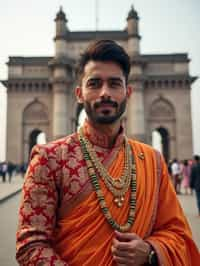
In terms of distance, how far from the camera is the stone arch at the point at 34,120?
96.7 feet

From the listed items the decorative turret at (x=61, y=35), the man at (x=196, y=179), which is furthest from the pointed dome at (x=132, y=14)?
the man at (x=196, y=179)

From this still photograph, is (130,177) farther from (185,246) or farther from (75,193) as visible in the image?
(185,246)

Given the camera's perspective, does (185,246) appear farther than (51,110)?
A: No

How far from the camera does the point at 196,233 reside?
19.7ft

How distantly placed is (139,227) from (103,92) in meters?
0.77

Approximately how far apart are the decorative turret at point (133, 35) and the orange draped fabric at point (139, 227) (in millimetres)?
28622

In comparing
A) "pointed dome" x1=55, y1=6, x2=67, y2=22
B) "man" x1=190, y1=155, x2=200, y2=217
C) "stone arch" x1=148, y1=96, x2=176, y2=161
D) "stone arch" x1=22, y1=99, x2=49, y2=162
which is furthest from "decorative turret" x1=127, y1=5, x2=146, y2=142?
"man" x1=190, y1=155, x2=200, y2=217

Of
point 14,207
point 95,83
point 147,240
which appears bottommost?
point 14,207

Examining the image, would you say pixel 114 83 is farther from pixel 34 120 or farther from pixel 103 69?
pixel 34 120

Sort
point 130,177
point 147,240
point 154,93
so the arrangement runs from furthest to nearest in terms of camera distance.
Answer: point 154,93 → point 130,177 → point 147,240

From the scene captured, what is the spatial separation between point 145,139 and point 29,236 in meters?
27.1

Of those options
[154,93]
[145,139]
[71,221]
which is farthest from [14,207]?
[154,93]

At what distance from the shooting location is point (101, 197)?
4.94ft

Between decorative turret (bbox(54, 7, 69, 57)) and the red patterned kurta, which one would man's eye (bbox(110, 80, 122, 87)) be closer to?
the red patterned kurta
